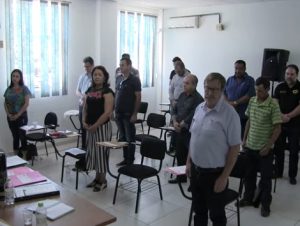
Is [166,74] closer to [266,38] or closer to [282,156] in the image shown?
[266,38]

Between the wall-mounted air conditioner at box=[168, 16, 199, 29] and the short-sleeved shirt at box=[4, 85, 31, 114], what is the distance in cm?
392

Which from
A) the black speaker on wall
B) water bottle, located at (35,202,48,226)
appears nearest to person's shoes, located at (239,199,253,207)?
water bottle, located at (35,202,48,226)

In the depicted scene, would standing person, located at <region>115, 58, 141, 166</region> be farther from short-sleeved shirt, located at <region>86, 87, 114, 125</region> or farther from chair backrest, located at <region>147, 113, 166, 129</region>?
short-sleeved shirt, located at <region>86, 87, 114, 125</region>

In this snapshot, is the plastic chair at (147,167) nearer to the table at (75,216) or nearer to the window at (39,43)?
the table at (75,216)

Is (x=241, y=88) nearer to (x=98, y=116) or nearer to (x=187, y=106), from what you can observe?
(x=187, y=106)

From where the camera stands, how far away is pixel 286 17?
6312 mm

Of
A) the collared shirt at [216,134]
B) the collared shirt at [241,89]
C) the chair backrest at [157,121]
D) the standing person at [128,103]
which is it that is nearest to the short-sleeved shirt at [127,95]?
the standing person at [128,103]

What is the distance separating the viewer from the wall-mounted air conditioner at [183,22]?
7570 millimetres

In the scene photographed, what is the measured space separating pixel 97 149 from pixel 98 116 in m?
0.39

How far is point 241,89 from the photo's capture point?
5320mm

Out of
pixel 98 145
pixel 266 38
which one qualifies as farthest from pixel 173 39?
pixel 98 145

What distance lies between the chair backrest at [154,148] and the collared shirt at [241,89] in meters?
2.00

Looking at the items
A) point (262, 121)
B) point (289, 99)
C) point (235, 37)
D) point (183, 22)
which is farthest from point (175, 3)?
point (262, 121)

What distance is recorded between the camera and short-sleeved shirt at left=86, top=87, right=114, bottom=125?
4008 millimetres
